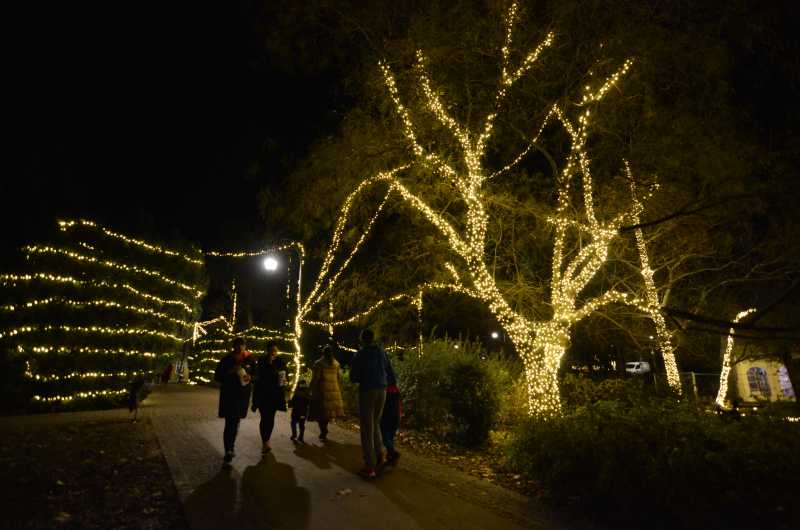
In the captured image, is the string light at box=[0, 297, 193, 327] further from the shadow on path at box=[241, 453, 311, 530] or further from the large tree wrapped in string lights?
the shadow on path at box=[241, 453, 311, 530]

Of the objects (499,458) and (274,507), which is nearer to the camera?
(274,507)

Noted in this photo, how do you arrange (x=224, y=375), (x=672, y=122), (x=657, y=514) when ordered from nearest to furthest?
1. (x=657, y=514)
2. (x=224, y=375)
3. (x=672, y=122)

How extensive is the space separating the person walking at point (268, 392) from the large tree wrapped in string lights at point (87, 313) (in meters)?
8.00

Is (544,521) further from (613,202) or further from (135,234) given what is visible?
(135,234)

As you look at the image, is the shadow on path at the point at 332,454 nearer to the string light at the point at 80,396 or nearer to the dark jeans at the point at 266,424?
the dark jeans at the point at 266,424

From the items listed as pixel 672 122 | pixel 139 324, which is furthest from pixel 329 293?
pixel 672 122

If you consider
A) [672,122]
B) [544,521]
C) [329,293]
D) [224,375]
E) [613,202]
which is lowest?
[544,521]

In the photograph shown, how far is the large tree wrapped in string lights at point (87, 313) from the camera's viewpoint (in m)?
12.9

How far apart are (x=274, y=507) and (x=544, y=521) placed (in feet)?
8.91

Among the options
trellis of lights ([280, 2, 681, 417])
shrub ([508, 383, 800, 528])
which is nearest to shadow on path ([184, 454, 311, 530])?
shrub ([508, 383, 800, 528])

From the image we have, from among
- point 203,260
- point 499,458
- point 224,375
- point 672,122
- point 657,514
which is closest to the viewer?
point 657,514

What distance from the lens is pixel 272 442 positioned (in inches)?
350

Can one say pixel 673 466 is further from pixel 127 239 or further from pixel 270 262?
pixel 127 239

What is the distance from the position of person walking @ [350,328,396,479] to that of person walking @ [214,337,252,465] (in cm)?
168
